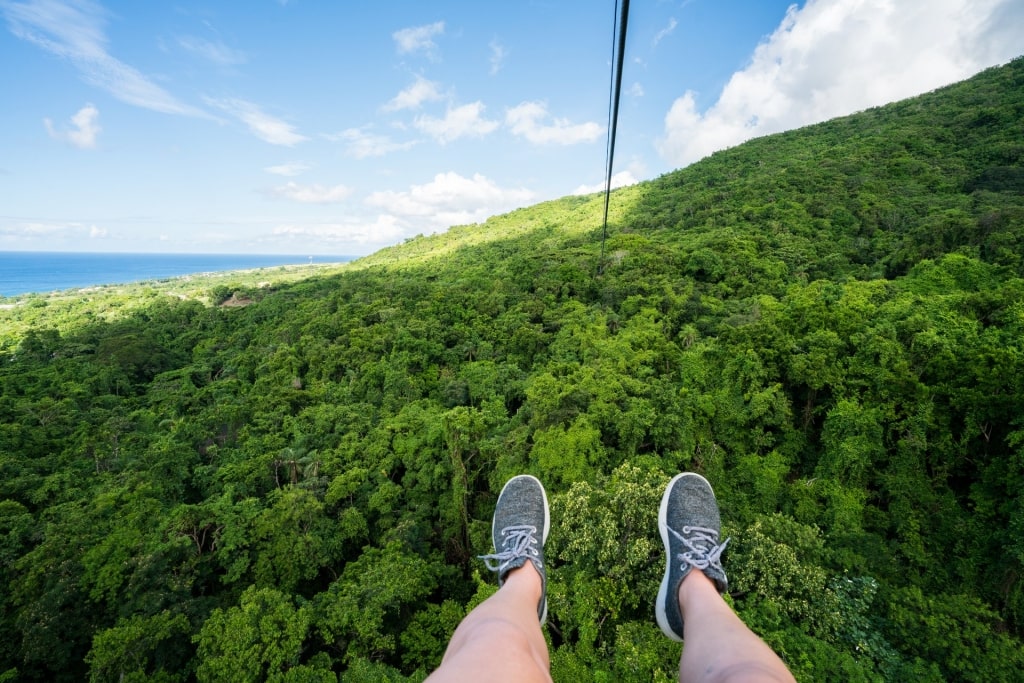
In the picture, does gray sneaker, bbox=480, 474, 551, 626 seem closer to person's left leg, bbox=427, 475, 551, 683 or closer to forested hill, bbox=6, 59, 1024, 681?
person's left leg, bbox=427, 475, 551, 683

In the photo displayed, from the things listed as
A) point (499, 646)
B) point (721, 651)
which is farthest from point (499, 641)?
point (721, 651)

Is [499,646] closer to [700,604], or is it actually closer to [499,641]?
[499,641]

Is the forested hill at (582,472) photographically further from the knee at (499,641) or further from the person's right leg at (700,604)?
the knee at (499,641)

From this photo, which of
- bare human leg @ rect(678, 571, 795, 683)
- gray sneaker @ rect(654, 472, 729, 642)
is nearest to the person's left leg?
bare human leg @ rect(678, 571, 795, 683)

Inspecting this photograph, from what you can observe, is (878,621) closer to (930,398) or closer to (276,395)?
(930,398)

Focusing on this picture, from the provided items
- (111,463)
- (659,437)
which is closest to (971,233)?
(659,437)
